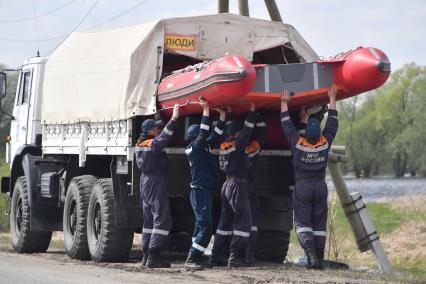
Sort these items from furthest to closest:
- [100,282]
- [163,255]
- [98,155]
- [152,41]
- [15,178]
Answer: [15,178] < [163,255] < [98,155] < [152,41] < [100,282]

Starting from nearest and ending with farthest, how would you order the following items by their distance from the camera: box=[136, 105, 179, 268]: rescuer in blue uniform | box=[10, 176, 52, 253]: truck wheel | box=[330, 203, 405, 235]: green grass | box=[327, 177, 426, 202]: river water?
box=[136, 105, 179, 268]: rescuer in blue uniform < box=[10, 176, 52, 253]: truck wheel < box=[330, 203, 405, 235]: green grass < box=[327, 177, 426, 202]: river water

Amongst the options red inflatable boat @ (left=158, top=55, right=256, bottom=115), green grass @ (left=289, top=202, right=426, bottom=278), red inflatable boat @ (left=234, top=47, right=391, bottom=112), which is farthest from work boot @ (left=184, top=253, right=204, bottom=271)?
green grass @ (left=289, top=202, right=426, bottom=278)

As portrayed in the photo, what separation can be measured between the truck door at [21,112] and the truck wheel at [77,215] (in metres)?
2.35

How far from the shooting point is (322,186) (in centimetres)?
1300

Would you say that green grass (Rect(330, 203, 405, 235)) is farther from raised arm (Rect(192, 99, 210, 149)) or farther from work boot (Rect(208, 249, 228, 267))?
raised arm (Rect(192, 99, 210, 149))

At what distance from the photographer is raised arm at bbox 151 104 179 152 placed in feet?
42.2

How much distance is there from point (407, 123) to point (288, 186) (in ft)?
212

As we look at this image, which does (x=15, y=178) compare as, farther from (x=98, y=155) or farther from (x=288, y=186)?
(x=288, y=186)

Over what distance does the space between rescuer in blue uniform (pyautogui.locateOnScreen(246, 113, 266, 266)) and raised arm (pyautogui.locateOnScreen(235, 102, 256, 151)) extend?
0.39 m

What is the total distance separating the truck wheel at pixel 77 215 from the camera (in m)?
15.1

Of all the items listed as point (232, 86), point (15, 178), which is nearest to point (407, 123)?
point (15, 178)

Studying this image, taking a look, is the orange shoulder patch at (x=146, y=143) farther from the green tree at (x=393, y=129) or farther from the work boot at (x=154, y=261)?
the green tree at (x=393, y=129)

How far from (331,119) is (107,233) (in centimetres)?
344

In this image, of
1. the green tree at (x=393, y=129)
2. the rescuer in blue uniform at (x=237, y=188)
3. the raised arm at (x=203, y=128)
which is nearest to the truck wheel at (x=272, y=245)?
→ the rescuer in blue uniform at (x=237, y=188)
